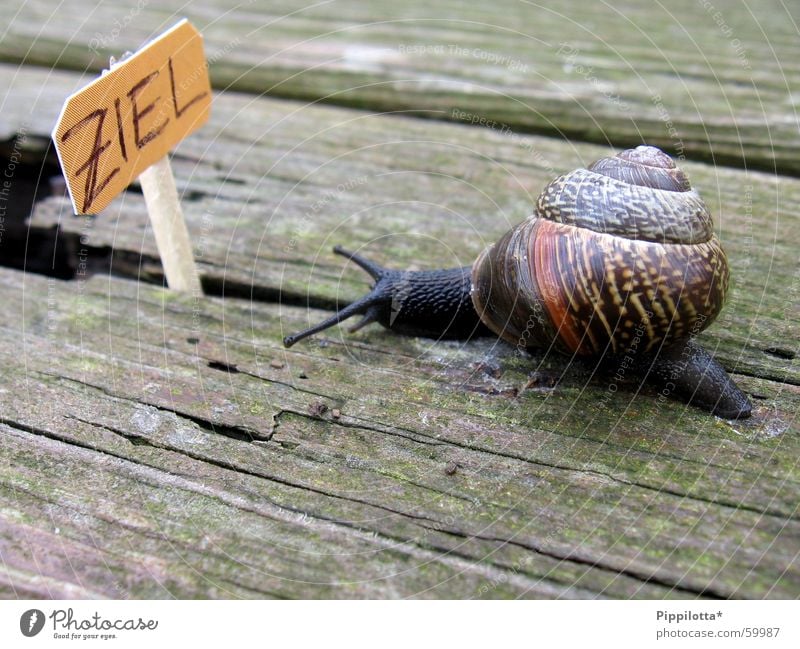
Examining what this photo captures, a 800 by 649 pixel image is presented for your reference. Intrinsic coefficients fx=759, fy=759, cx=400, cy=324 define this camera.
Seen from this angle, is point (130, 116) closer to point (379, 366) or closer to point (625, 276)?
point (379, 366)

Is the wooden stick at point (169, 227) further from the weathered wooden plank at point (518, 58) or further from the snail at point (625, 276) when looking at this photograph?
the weathered wooden plank at point (518, 58)

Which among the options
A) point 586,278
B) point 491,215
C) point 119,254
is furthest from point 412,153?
point 586,278

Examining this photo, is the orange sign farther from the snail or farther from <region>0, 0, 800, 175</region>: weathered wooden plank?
<region>0, 0, 800, 175</region>: weathered wooden plank

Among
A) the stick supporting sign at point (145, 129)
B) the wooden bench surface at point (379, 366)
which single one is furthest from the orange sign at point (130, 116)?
the wooden bench surface at point (379, 366)

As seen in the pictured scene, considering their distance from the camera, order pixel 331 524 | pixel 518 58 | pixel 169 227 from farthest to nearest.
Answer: pixel 518 58 → pixel 169 227 → pixel 331 524

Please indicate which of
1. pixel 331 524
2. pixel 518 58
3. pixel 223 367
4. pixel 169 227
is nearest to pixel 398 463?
pixel 331 524

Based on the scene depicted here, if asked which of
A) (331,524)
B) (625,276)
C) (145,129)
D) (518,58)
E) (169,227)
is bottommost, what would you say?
(331,524)
